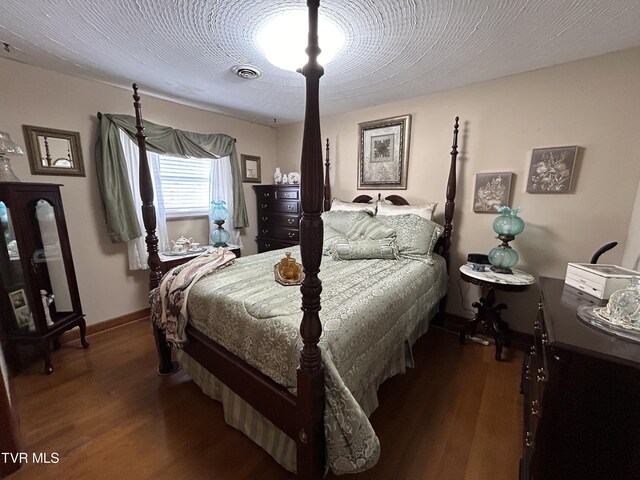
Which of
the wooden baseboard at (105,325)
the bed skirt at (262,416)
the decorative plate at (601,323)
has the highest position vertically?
the decorative plate at (601,323)

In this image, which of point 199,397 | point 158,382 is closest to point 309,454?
point 199,397

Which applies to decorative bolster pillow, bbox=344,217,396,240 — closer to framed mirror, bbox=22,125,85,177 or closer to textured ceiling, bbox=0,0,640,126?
textured ceiling, bbox=0,0,640,126

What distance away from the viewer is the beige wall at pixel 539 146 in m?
1.83

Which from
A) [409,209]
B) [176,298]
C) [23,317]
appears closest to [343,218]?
[409,209]

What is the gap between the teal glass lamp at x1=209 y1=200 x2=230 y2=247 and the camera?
314cm

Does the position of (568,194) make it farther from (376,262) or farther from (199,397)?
(199,397)

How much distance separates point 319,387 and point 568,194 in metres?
2.43

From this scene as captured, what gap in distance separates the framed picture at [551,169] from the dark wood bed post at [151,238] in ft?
9.79

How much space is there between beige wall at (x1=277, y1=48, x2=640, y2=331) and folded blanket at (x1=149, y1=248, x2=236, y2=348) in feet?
7.43

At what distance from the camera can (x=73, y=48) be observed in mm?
1751

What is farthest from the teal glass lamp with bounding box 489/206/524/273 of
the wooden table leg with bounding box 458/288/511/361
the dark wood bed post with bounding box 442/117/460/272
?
the dark wood bed post with bounding box 442/117/460/272

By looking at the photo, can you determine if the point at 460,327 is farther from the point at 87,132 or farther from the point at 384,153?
the point at 87,132

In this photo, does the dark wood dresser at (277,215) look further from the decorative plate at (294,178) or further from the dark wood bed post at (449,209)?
the dark wood bed post at (449,209)

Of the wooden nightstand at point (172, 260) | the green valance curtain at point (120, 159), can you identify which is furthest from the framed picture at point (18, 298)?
the wooden nightstand at point (172, 260)
